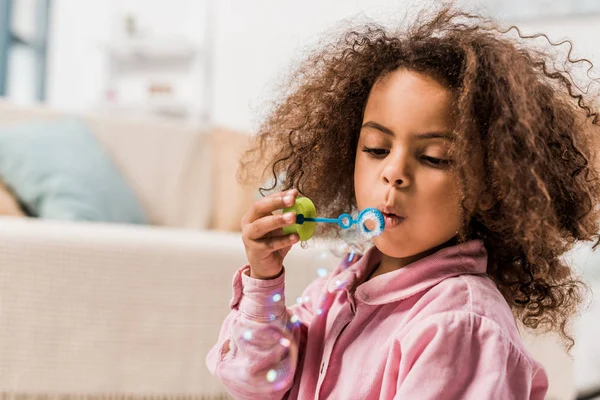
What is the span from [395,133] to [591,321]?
1.17 meters

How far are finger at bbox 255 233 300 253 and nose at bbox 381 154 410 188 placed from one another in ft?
0.36

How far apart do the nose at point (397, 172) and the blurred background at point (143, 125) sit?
0.24m

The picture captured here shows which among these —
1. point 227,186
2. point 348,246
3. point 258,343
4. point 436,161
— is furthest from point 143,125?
point 436,161

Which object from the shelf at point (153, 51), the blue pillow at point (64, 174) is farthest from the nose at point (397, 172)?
the shelf at point (153, 51)

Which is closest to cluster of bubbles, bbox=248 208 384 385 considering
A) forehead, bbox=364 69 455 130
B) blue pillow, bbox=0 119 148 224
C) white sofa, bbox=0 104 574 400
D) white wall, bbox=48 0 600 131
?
forehead, bbox=364 69 455 130

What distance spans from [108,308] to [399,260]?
615 millimetres

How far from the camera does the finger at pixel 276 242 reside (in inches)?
27.3

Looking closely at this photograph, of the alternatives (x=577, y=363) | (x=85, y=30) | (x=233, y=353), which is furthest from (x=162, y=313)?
(x=85, y=30)

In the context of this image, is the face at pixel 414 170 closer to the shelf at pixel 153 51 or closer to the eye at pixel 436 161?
the eye at pixel 436 161

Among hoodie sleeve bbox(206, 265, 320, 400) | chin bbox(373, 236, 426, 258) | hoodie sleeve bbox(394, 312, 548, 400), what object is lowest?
hoodie sleeve bbox(206, 265, 320, 400)

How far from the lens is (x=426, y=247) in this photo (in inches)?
27.5

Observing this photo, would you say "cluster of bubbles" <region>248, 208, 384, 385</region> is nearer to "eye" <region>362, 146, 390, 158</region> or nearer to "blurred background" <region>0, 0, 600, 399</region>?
"eye" <region>362, 146, 390, 158</region>

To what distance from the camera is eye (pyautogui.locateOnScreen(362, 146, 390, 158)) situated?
0.71 m

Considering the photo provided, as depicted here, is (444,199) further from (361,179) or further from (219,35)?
(219,35)
